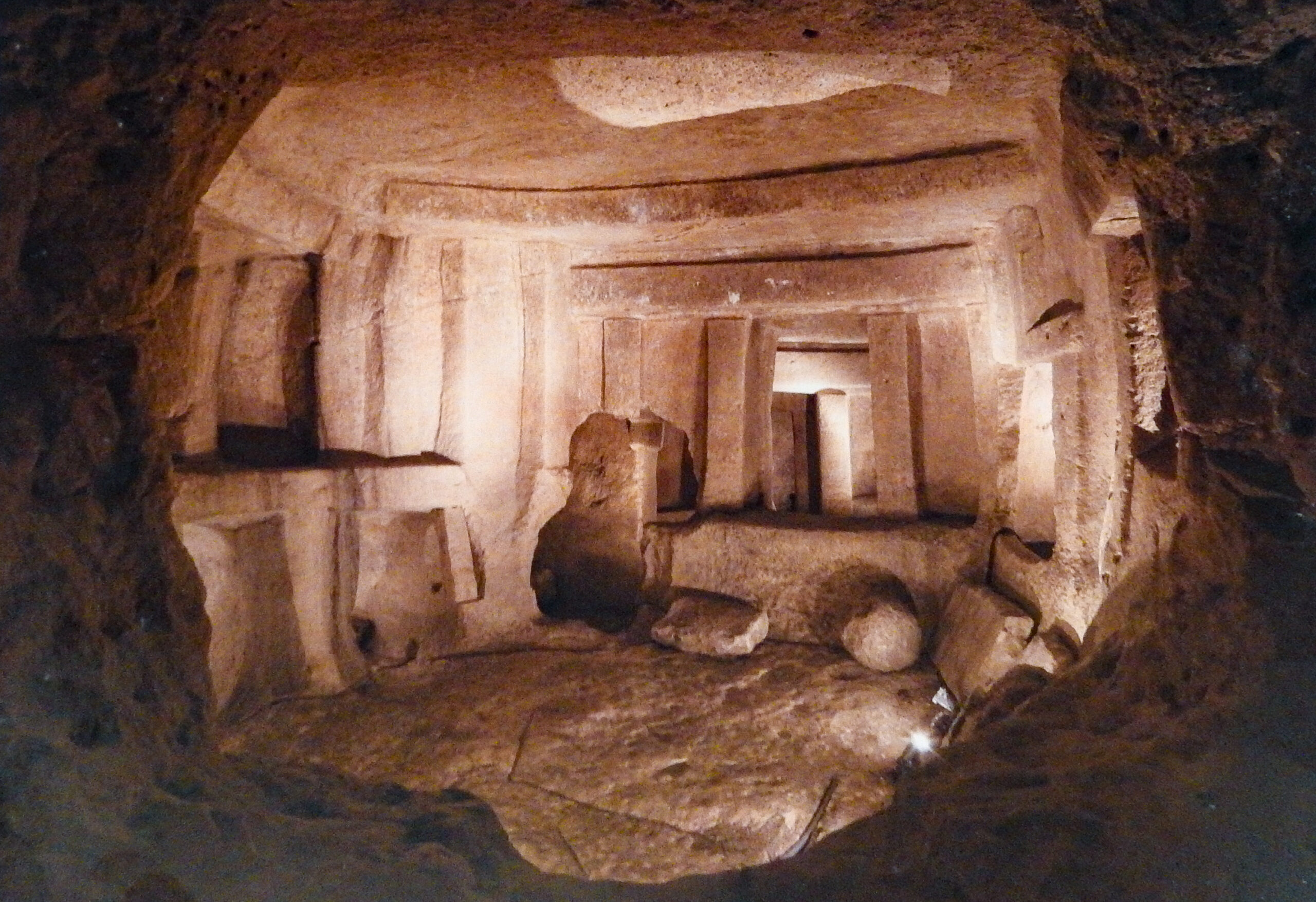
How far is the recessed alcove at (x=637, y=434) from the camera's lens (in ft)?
10.6

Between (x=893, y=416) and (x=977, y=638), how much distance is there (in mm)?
1611

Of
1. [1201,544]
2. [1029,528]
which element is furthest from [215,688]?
[1029,528]

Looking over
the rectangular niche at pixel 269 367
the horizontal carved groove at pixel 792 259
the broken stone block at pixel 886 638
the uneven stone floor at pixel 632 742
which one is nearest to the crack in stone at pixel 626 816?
the uneven stone floor at pixel 632 742

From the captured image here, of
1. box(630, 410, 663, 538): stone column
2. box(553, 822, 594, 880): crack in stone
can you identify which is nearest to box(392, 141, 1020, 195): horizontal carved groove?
box(630, 410, 663, 538): stone column

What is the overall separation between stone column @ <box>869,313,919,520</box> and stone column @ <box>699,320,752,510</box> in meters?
0.86

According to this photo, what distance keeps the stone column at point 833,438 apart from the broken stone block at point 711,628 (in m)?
2.43

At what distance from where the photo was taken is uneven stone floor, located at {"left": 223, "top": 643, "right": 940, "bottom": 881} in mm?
3059

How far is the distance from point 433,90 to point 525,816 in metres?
2.83

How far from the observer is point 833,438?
283 inches

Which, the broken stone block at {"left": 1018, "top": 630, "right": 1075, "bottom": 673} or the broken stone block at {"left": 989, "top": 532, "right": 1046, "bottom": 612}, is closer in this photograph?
the broken stone block at {"left": 1018, "top": 630, "right": 1075, "bottom": 673}

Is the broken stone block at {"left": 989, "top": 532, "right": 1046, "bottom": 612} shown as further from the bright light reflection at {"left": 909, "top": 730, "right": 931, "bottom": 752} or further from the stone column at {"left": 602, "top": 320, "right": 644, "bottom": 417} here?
the stone column at {"left": 602, "top": 320, "right": 644, "bottom": 417}

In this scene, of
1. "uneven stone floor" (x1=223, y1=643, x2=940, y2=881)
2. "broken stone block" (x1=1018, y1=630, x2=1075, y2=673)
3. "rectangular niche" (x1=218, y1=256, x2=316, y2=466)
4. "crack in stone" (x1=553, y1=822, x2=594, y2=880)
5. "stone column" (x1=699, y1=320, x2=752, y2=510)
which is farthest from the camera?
"stone column" (x1=699, y1=320, x2=752, y2=510)

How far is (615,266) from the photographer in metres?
5.16

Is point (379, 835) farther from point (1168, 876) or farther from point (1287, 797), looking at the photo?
point (1287, 797)
